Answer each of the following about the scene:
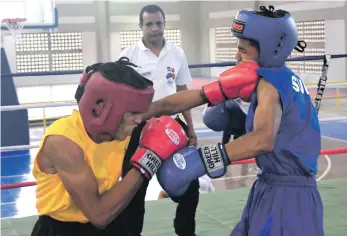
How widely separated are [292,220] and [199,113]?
9964mm

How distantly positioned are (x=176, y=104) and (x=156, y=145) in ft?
1.16

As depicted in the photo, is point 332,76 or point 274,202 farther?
point 332,76

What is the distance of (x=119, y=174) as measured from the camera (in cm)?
148

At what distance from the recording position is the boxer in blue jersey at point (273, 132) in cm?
141

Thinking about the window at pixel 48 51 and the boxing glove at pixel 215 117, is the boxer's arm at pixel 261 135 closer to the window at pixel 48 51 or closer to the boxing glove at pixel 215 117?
the boxing glove at pixel 215 117

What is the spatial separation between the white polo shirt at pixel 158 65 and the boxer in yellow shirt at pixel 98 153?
4.65ft

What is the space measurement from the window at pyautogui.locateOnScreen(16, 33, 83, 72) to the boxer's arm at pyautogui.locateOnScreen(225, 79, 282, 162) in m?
15.4

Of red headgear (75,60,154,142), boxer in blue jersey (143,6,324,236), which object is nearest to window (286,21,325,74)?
boxer in blue jersey (143,6,324,236)

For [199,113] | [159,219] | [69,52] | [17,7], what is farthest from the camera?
[69,52]

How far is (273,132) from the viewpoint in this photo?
141 centimetres

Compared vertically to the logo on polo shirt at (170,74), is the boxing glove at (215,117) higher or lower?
lower

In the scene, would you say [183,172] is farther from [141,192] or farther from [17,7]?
[17,7]

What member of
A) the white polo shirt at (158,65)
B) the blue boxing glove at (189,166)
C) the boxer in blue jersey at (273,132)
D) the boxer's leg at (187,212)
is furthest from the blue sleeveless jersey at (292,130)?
the white polo shirt at (158,65)

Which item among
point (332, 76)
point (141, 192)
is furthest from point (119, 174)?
point (332, 76)
